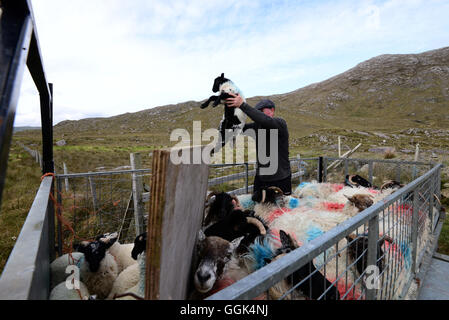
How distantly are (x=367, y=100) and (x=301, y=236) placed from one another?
4693 inches

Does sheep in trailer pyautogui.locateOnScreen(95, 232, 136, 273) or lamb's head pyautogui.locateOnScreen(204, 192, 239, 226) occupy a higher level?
lamb's head pyautogui.locateOnScreen(204, 192, 239, 226)

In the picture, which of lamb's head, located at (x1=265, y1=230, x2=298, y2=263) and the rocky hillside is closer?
lamb's head, located at (x1=265, y1=230, x2=298, y2=263)

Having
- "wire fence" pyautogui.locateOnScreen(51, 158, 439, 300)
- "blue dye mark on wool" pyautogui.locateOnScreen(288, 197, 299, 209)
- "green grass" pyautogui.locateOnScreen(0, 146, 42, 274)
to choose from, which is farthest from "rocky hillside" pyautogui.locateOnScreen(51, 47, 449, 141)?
"wire fence" pyautogui.locateOnScreen(51, 158, 439, 300)

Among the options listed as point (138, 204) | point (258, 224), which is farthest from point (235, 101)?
point (138, 204)

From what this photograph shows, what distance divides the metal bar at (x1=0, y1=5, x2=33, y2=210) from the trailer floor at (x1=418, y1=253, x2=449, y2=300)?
3.97 metres

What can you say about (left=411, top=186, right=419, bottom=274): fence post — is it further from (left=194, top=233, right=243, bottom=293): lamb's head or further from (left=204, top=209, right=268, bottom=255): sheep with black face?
(left=194, top=233, right=243, bottom=293): lamb's head

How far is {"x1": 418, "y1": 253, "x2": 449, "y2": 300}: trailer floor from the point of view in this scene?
288cm

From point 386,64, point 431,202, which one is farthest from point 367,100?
point 431,202

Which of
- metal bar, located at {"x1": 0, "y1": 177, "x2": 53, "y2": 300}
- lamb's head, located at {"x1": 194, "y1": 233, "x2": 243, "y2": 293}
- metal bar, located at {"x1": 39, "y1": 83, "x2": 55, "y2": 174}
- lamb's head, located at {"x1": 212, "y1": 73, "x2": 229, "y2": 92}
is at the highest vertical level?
lamb's head, located at {"x1": 212, "y1": 73, "x2": 229, "y2": 92}

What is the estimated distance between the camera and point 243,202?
→ 3752 millimetres

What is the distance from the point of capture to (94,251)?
1.97 m

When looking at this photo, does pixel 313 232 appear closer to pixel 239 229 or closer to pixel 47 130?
pixel 239 229

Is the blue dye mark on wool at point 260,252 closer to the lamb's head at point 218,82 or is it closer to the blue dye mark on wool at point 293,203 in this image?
the blue dye mark on wool at point 293,203

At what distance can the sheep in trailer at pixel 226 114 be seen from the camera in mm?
2740
